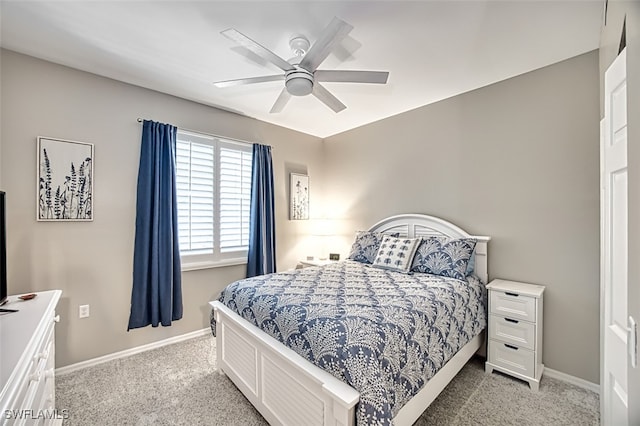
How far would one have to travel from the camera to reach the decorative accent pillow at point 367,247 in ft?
10.8

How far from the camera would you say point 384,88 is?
9.40ft

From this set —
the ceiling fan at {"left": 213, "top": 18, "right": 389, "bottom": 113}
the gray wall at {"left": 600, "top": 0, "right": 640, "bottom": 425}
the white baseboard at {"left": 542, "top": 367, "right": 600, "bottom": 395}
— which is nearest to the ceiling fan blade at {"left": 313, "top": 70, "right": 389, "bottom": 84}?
the ceiling fan at {"left": 213, "top": 18, "right": 389, "bottom": 113}

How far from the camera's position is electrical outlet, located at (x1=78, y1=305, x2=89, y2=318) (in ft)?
8.24

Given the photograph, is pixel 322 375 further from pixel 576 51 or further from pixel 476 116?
pixel 576 51

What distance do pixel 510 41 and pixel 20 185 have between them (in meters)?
4.12

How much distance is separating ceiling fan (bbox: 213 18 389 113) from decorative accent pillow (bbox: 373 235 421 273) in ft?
5.26

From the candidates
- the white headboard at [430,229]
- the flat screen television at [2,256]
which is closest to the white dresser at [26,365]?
the flat screen television at [2,256]

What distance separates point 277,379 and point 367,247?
198 cm

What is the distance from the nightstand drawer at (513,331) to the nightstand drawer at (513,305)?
0.15 ft

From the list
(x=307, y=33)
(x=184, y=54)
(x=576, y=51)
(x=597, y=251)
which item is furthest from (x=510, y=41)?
(x=184, y=54)

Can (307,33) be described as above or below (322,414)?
above

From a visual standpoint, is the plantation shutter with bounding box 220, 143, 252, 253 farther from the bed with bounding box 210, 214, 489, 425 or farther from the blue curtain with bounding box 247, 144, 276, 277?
the bed with bounding box 210, 214, 489, 425

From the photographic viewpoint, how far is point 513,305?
2330 millimetres

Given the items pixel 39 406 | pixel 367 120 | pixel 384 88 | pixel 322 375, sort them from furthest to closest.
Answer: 1. pixel 367 120
2. pixel 384 88
3. pixel 322 375
4. pixel 39 406
